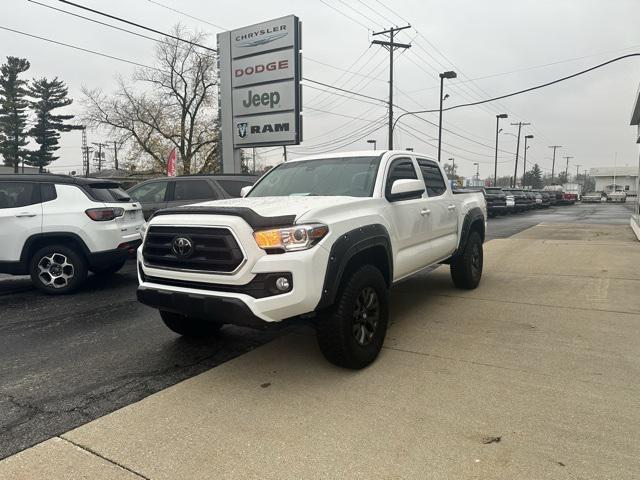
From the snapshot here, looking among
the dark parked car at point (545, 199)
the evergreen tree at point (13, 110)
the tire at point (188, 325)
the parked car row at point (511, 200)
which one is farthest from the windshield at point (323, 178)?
the evergreen tree at point (13, 110)

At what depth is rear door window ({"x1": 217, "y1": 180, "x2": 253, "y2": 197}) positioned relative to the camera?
30.7ft

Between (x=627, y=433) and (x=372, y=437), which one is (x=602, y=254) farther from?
(x=372, y=437)

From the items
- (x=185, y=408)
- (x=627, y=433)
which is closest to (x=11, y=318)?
(x=185, y=408)

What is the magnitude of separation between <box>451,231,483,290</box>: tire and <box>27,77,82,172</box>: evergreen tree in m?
59.8

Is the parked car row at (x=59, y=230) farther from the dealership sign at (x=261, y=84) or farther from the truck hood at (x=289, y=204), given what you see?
the dealership sign at (x=261, y=84)

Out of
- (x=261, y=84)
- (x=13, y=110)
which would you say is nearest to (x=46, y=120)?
(x=13, y=110)

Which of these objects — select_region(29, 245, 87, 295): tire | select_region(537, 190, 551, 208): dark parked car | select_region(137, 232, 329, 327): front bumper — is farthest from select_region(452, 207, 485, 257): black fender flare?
select_region(537, 190, 551, 208): dark parked car

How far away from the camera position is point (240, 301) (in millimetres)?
3391

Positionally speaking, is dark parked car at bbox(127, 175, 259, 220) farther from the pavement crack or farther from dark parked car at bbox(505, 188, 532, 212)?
dark parked car at bbox(505, 188, 532, 212)

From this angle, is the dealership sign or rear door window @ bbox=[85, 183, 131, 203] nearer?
rear door window @ bbox=[85, 183, 131, 203]

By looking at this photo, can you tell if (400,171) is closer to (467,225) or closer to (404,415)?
(467,225)

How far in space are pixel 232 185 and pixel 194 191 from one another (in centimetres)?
75

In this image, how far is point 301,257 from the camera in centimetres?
344

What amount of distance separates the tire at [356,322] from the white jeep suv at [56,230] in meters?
4.56
